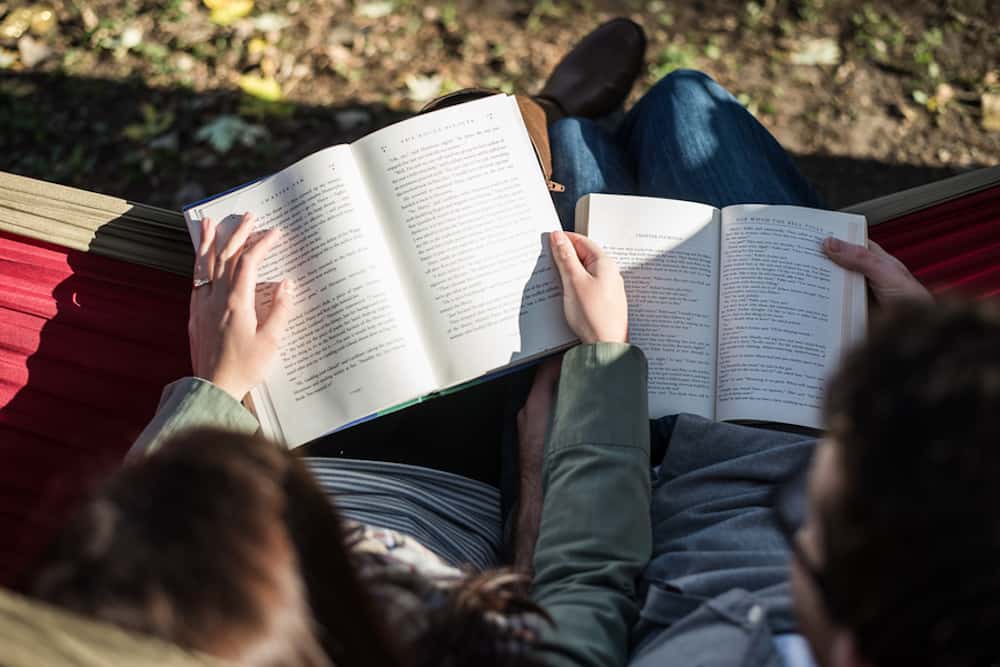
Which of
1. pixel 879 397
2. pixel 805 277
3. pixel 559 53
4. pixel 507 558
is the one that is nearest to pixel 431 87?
pixel 559 53

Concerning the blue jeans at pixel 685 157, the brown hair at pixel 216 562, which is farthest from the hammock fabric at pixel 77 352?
the brown hair at pixel 216 562

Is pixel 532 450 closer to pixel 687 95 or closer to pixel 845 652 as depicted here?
pixel 845 652

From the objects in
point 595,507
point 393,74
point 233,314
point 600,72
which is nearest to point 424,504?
point 595,507

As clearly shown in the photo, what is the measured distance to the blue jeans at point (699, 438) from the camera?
1006 millimetres

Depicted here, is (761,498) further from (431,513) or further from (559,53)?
(559,53)

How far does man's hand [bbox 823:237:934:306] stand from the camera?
4.05 ft

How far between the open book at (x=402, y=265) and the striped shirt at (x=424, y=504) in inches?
3.7

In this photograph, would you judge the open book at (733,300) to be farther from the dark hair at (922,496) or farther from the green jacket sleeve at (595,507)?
the dark hair at (922,496)

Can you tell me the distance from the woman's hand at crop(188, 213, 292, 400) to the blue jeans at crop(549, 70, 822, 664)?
0.52 m

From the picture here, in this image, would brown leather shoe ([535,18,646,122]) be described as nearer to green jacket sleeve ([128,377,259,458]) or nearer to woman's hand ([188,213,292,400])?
woman's hand ([188,213,292,400])

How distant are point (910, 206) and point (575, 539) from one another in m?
0.82

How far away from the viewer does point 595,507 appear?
1.03m

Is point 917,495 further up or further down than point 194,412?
further up

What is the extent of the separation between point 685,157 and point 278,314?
77cm
